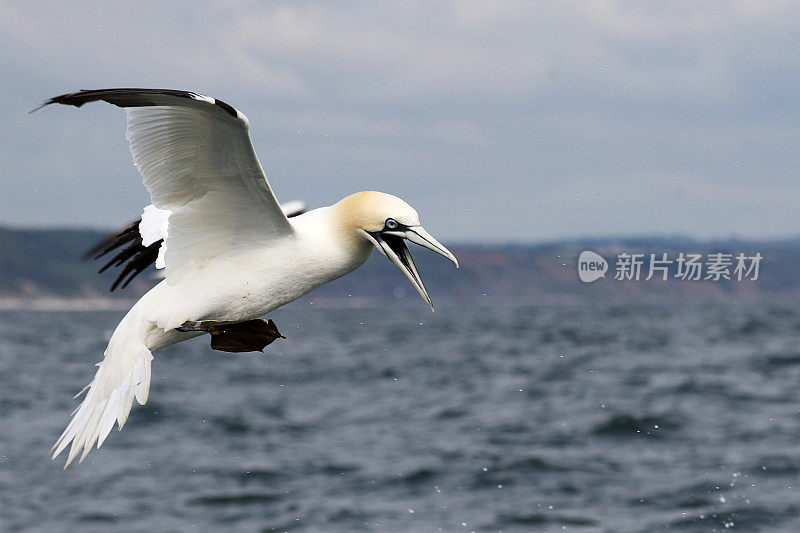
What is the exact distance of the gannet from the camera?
5.04 meters

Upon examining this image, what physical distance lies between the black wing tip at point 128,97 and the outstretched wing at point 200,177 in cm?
1

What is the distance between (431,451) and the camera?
956 inches

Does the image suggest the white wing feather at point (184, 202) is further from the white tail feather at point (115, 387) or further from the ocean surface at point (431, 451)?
the ocean surface at point (431, 451)

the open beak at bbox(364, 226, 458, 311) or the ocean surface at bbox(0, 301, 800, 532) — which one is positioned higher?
the open beak at bbox(364, 226, 458, 311)

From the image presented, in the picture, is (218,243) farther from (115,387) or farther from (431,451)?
(431,451)

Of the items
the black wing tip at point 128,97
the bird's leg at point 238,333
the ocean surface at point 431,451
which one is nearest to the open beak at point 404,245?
the bird's leg at point 238,333

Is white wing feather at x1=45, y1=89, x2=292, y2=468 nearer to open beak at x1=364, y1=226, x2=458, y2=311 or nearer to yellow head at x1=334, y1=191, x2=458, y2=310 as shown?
yellow head at x1=334, y1=191, x2=458, y2=310

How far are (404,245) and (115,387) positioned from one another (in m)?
1.86

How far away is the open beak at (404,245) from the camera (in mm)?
4910

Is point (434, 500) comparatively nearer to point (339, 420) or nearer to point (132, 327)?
point (339, 420)

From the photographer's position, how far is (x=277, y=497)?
20438mm

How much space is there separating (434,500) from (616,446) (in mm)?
6201

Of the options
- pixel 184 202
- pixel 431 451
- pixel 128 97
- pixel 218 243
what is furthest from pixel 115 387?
pixel 431 451

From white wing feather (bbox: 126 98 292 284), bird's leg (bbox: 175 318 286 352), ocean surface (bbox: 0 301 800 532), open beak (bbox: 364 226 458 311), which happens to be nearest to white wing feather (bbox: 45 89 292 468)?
white wing feather (bbox: 126 98 292 284)
